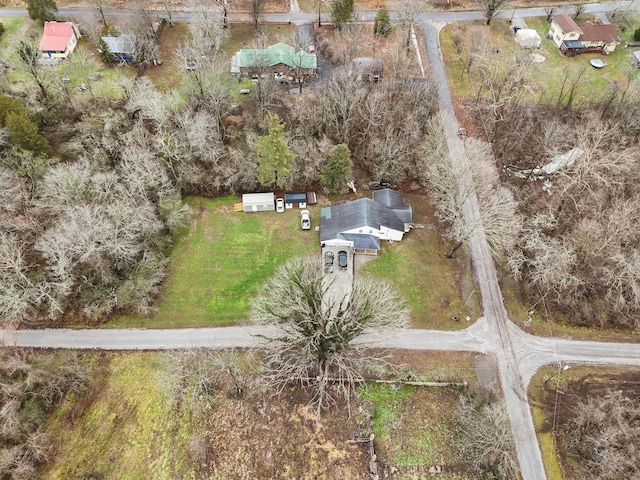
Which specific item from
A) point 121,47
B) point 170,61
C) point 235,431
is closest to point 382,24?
point 170,61

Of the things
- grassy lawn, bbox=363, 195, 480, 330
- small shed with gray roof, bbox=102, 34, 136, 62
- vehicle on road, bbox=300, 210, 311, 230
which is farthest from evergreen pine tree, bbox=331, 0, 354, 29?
grassy lawn, bbox=363, 195, 480, 330

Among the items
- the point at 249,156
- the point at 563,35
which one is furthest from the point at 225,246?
the point at 563,35

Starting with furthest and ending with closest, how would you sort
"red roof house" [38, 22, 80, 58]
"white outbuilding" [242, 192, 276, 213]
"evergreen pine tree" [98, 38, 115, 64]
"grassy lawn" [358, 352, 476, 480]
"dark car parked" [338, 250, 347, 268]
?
"red roof house" [38, 22, 80, 58]
"evergreen pine tree" [98, 38, 115, 64]
"white outbuilding" [242, 192, 276, 213]
"dark car parked" [338, 250, 347, 268]
"grassy lawn" [358, 352, 476, 480]

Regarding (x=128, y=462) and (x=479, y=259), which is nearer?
(x=128, y=462)

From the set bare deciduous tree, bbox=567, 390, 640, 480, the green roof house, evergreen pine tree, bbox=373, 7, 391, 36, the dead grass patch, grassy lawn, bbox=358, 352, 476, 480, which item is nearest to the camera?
bare deciduous tree, bbox=567, 390, 640, 480

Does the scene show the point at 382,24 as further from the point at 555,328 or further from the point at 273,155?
the point at 555,328

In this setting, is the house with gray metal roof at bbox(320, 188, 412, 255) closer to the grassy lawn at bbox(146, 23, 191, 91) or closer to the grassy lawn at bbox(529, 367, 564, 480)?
the grassy lawn at bbox(529, 367, 564, 480)

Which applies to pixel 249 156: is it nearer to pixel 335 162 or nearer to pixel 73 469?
pixel 335 162

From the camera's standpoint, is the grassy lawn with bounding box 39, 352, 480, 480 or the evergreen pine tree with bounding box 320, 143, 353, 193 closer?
the grassy lawn with bounding box 39, 352, 480, 480
